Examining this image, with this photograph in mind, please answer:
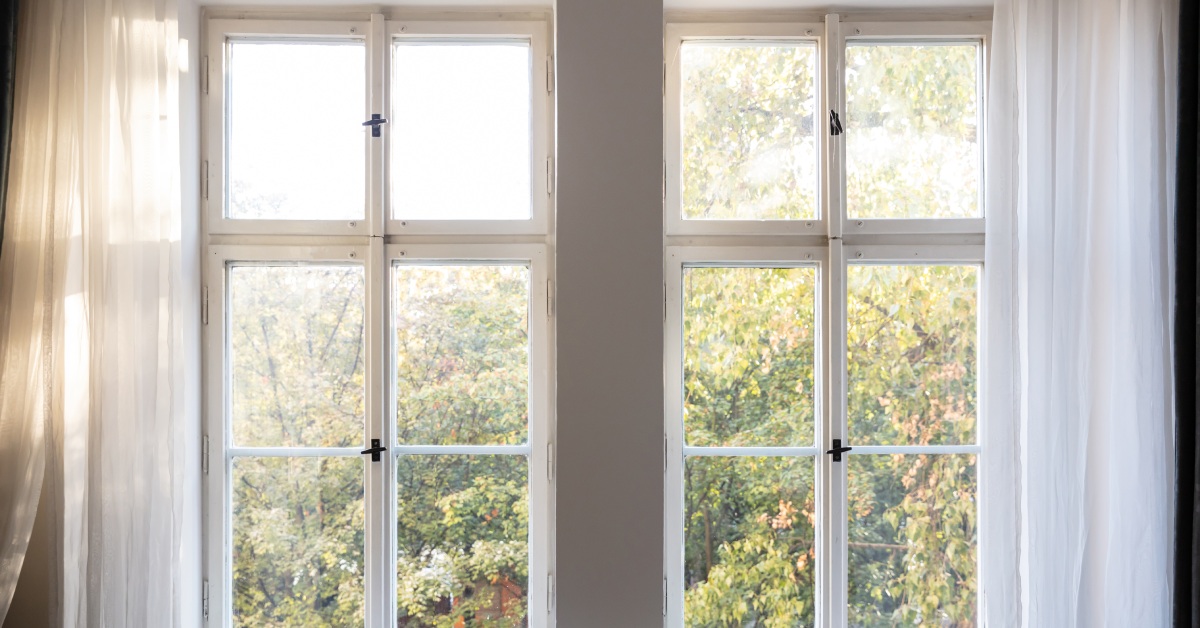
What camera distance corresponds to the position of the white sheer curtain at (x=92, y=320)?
177 cm

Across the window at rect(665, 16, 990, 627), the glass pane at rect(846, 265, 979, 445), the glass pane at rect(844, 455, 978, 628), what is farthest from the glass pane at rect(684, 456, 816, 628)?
the glass pane at rect(846, 265, 979, 445)

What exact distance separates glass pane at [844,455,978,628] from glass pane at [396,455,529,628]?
100 centimetres

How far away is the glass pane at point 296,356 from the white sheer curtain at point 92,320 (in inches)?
9.8

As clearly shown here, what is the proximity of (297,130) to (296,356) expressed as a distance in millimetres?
665

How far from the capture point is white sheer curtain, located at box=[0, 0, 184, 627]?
1771 mm

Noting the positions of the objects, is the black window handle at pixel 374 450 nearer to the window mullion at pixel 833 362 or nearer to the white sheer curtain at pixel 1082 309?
the window mullion at pixel 833 362

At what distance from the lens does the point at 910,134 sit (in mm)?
2139

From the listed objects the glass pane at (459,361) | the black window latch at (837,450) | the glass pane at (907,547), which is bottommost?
the glass pane at (907,547)

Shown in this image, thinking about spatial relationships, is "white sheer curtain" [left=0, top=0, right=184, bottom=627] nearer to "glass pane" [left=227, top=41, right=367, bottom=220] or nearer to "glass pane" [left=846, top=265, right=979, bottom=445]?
"glass pane" [left=227, top=41, right=367, bottom=220]

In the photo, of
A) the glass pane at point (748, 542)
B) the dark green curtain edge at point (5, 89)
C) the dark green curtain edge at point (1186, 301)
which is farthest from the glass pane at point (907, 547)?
the dark green curtain edge at point (5, 89)

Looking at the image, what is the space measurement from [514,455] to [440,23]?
4.19 ft

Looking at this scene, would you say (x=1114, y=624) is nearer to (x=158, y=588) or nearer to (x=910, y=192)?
(x=910, y=192)

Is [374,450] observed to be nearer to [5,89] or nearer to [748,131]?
[5,89]

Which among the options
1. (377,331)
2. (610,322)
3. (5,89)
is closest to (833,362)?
(610,322)
